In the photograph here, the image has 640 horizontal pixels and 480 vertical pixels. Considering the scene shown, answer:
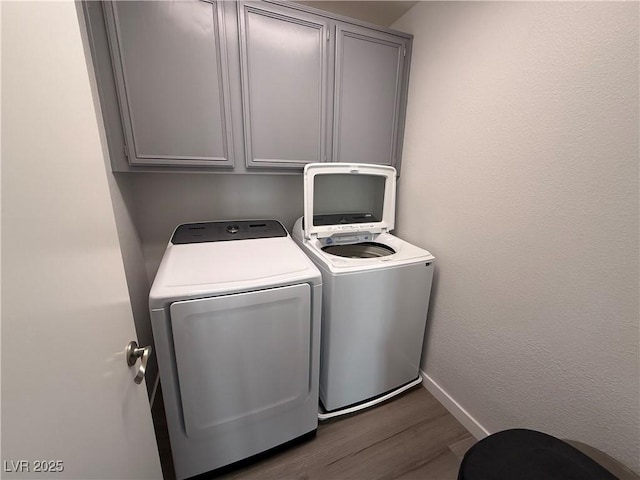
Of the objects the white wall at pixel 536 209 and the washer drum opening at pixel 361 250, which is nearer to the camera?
the white wall at pixel 536 209

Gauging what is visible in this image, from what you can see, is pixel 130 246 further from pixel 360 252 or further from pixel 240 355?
pixel 360 252

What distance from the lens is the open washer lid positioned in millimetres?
1506

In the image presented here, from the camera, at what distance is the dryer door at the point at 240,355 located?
1.00 metres

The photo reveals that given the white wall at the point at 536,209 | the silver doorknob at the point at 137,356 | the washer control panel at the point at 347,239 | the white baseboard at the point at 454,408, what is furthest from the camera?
the washer control panel at the point at 347,239

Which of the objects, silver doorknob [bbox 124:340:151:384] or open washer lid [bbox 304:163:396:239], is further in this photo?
open washer lid [bbox 304:163:396:239]

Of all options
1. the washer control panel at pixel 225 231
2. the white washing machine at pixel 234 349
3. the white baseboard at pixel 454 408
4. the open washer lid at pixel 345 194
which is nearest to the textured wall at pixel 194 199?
the washer control panel at pixel 225 231

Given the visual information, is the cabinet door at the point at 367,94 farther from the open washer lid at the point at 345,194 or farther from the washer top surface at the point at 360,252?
the washer top surface at the point at 360,252

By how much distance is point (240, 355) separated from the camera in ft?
3.56

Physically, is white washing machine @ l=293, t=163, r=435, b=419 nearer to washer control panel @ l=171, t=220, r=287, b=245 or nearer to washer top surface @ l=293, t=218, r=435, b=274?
washer top surface @ l=293, t=218, r=435, b=274

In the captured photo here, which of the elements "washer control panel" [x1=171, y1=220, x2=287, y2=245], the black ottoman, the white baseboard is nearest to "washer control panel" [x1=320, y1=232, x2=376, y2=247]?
"washer control panel" [x1=171, y1=220, x2=287, y2=245]

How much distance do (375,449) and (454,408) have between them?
1.88 feet

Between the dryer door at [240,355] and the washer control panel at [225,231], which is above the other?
the washer control panel at [225,231]

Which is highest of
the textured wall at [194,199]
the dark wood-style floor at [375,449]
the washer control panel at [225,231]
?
the textured wall at [194,199]

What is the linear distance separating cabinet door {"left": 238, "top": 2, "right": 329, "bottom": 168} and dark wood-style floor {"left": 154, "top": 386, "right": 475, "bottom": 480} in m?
1.62
